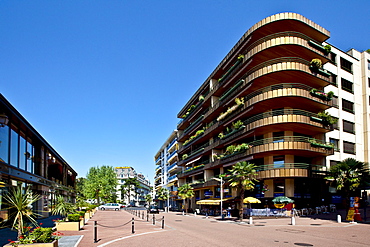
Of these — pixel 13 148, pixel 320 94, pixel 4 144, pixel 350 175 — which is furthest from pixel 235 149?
pixel 4 144

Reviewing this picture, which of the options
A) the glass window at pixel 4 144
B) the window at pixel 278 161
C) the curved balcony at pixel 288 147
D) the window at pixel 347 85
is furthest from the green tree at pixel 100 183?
the glass window at pixel 4 144

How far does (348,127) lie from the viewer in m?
47.9

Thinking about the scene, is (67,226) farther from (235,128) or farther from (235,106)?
(235,106)

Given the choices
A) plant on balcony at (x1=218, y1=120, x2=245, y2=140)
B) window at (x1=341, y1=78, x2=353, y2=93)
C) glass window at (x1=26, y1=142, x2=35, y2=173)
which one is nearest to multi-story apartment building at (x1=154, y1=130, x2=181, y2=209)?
plant on balcony at (x1=218, y1=120, x2=245, y2=140)

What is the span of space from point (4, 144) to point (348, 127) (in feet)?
142

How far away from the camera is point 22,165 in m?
28.5

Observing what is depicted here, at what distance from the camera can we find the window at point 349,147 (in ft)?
154

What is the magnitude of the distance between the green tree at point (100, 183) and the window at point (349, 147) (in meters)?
68.7

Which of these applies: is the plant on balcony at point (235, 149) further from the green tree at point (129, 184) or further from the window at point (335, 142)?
the green tree at point (129, 184)

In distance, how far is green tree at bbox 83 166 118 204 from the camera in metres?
95.7

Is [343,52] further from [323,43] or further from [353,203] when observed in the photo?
[353,203]

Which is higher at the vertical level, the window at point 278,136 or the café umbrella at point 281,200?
the window at point 278,136

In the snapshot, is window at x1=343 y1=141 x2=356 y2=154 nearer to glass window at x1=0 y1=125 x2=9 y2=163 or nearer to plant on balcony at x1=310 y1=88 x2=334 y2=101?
plant on balcony at x1=310 y1=88 x2=334 y2=101

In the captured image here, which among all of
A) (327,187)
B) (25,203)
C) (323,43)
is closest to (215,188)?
(327,187)
